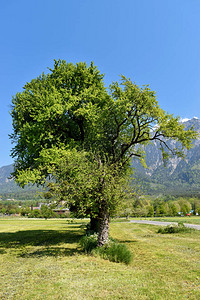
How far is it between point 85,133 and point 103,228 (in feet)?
34.4

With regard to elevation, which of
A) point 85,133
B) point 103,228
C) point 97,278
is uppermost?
point 85,133

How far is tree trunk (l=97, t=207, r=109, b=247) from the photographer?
1416 centimetres

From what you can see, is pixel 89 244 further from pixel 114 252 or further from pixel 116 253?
pixel 116 253

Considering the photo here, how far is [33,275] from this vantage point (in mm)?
9750

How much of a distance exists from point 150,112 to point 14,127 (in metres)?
14.2

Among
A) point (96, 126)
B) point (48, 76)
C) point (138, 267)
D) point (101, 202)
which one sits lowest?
point (138, 267)

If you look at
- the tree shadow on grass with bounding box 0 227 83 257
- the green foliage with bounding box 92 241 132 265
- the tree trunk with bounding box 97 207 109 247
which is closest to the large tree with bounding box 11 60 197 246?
the tree trunk with bounding box 97 207 109 247

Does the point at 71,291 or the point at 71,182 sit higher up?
the point at 71,182

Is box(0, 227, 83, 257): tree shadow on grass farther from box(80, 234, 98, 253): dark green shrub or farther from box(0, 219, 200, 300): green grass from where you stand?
box(0, 219, 200, 300): green grass

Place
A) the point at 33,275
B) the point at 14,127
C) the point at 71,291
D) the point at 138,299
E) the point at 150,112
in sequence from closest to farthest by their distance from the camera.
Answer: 1. the point at 138,299
2. the point at 71,291
3. the point at 33,275
4. the point at 150,112
5. the point at 14,127

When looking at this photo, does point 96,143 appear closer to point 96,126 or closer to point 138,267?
point 96,126

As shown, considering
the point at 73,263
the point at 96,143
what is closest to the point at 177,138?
the point at 96,143

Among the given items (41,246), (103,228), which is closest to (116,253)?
(103,228)

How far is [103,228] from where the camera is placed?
47.1 ft
